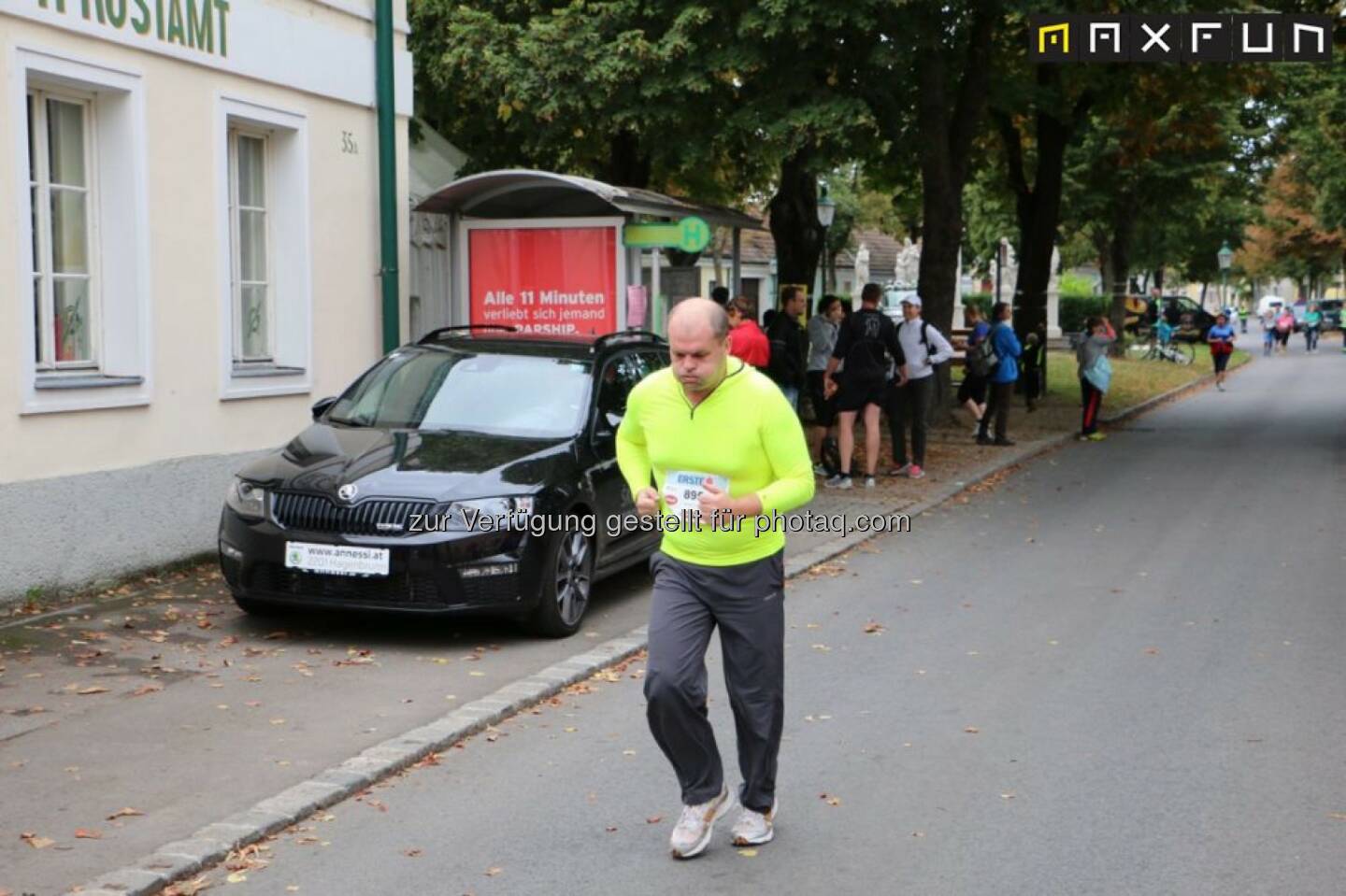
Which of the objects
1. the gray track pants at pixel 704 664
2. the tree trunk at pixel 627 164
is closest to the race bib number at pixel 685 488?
the gray track pants at pixel 704 664

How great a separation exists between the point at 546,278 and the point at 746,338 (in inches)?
75.8

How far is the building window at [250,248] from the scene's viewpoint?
40.3 ft

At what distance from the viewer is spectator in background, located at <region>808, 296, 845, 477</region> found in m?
16.7

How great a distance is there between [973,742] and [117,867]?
345 cm

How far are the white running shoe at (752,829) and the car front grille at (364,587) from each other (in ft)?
10.9

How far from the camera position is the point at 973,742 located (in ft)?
22.4

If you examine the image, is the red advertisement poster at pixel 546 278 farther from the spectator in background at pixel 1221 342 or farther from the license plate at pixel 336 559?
the spectator in background at pixel 1221 342

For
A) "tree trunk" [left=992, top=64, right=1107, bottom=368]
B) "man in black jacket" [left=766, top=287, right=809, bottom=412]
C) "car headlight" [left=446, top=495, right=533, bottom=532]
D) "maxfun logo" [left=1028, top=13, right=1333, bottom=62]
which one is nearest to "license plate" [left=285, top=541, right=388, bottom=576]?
"car headlight" [left=446, top=495, right=533, bottom=532]

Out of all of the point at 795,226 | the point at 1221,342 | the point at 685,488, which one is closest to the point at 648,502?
Result: the point at 685,488

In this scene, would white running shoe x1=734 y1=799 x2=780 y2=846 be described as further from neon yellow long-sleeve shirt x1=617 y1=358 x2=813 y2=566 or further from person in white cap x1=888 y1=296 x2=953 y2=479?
person in white cap x1=888 y1=296 x2=953 y2=479

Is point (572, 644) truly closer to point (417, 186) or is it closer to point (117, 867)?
point (117, 867)

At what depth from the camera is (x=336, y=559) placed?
27.8ft

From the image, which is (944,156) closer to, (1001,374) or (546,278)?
(1001,374)

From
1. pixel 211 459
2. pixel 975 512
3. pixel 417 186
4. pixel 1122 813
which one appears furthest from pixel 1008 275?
pixel 1122 813
